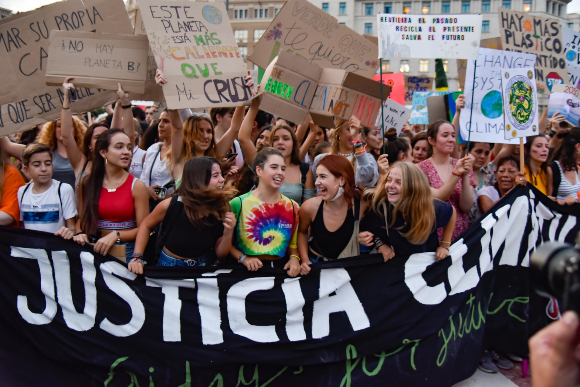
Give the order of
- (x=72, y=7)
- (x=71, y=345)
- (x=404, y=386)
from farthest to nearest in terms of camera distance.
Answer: (x=72, y=7) < (x=404, y=386) < (x=71, y=345)

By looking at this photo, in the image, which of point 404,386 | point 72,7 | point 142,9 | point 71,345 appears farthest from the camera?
point 72,7

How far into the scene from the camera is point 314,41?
14.4ft

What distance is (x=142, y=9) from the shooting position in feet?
11.8

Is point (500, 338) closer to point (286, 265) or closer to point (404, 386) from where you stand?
point (404, 386)

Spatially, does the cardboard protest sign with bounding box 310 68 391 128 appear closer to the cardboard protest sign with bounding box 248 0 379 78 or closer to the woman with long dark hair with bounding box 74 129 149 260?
the cardboard protest sign with bounding box 248 0 379 78

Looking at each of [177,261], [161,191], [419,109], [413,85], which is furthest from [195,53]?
[413,85]

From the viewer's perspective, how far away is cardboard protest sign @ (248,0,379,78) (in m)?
4.28

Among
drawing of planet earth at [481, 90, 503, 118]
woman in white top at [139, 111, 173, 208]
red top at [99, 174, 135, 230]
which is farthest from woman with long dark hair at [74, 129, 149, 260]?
drawing of planet earth at [481, 90, 503, 118]

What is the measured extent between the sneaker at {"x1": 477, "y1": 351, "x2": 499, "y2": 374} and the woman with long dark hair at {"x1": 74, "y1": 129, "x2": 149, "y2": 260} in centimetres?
276

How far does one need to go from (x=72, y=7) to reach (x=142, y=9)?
2.43 feet

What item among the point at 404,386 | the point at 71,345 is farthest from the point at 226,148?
the point at 404,386

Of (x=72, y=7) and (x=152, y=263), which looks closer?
(x=152, y=263)

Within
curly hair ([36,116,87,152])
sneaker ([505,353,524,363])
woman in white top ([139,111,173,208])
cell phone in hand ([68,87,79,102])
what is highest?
cell phone in hand ([68,87,79,102])

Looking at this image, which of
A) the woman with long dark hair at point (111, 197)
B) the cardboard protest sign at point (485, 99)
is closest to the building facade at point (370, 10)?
the cardboard protest sign at point (485, 99)
